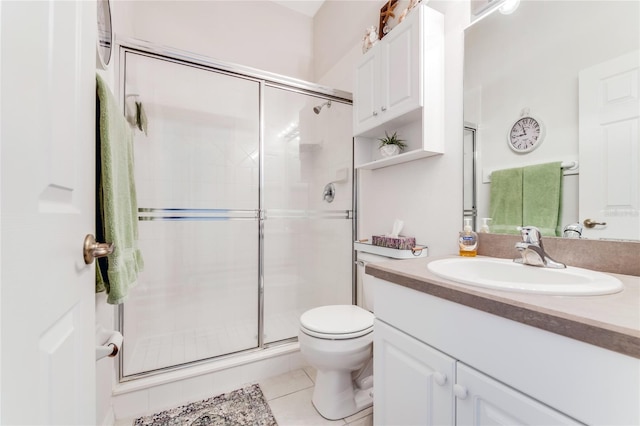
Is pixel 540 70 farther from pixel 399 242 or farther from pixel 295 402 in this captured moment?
pixel 295 402

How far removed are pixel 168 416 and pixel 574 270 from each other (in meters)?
1.84

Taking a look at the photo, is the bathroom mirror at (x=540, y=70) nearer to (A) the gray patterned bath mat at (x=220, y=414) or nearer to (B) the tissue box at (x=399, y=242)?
(B) the tissue box at (x=399, y=242)

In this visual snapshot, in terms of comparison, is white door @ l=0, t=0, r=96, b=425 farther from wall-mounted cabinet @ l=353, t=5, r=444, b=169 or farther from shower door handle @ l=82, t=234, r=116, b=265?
wall-mounted cabinet @ l=353, t=5, r=444, b=169

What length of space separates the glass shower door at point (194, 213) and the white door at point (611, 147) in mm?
1672

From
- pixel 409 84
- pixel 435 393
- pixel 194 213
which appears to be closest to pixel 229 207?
pixel 194 213

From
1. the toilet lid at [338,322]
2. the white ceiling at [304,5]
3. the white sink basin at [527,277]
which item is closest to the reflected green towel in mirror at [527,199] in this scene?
the white sink basin at [527,277]

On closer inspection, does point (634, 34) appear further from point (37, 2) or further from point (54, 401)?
point (54, 401)

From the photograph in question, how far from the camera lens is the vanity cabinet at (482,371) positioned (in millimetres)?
489

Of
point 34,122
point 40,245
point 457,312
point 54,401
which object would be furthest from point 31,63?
point 457,312

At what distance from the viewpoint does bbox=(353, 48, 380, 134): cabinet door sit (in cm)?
155

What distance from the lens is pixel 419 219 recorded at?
59.9 inches

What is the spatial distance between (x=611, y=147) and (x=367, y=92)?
1102 mm

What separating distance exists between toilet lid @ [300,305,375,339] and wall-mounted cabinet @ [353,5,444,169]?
872 mm

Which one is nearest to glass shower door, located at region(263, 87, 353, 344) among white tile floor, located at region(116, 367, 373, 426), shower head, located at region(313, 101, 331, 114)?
shower head, located at region(313, 101, 331, 114)
